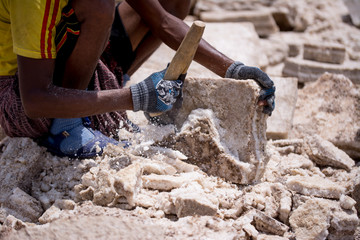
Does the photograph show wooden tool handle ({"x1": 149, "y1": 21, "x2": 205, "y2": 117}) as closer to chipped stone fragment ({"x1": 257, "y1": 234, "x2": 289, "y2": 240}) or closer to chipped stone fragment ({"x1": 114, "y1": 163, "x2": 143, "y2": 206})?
chipped stone fragment ({"x1": 114, "y1": 163, "x2": 143, "y2": 206})

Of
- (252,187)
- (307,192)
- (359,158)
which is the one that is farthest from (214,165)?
(359,158)

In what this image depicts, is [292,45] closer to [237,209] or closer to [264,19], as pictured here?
[264,19]

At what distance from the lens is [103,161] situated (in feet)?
7.35

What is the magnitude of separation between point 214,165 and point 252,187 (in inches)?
9.9

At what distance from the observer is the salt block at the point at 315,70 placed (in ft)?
14.2

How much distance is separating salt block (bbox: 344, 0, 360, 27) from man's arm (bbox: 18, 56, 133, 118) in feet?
19.3

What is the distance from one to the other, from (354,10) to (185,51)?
19.3ft

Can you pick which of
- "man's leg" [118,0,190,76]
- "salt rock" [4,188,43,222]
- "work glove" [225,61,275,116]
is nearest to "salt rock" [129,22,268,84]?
"man's leg" [118,0,190,76]

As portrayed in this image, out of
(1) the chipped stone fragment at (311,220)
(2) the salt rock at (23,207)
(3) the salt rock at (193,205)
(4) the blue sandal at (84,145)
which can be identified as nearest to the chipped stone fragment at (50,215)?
(2) the salt rock at (23,207)

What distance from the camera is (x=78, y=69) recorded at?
7.33 feet

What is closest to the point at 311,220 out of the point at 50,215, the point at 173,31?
the point at 50,215

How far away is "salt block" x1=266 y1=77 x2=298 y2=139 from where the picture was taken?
9.94 feet

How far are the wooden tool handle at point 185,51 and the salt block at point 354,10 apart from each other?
5.54 meters

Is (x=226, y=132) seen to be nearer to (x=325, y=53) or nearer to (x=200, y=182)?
(x=200, y=182)
